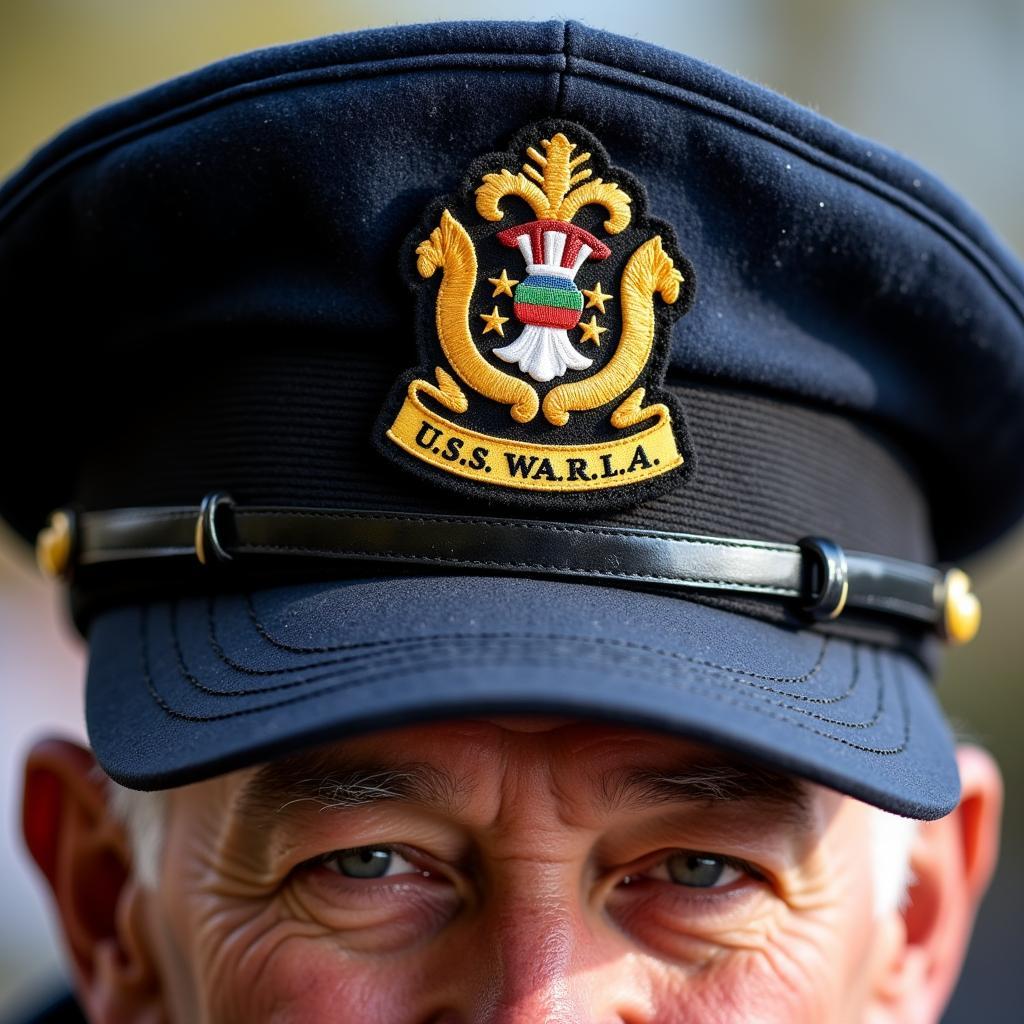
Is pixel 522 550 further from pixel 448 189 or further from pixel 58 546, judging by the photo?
pixel 58 546

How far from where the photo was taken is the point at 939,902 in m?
1.85

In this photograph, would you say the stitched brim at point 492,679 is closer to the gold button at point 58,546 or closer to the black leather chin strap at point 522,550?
the black leather chin strap at point 522,550

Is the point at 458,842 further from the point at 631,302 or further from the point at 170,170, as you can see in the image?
the point at 170,170

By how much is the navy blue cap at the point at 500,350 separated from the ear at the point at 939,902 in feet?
1.17

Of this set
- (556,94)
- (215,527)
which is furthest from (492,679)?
(556,94)

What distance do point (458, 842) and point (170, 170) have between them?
778mm

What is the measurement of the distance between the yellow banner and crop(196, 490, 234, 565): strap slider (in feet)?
0.70

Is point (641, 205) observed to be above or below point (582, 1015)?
above

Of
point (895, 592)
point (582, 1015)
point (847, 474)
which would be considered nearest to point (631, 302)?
point (847, 474)

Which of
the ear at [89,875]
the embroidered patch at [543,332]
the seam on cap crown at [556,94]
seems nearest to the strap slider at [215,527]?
the embroidered patch at [543,332]

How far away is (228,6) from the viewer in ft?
43.2

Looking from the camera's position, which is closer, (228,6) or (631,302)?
(631,302)

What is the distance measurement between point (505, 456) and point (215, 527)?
1.07 feet

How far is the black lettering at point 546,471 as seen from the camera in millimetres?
1312
